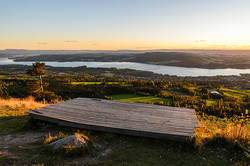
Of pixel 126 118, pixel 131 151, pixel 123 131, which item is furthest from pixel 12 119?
pixel 131 151

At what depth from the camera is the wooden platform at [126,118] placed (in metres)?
6.19

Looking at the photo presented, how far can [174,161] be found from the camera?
4938mm

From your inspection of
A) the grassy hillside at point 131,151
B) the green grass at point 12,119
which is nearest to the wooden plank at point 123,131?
the grassy hillside at point 131,151

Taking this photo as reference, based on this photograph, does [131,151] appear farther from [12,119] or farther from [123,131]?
[12,119]

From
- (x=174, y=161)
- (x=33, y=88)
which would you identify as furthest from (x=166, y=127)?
(x=33, y=88)

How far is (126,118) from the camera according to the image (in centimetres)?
753

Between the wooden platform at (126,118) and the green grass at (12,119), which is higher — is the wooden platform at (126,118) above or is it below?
above

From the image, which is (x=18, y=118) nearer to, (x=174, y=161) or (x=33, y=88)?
(x=33, y=88)

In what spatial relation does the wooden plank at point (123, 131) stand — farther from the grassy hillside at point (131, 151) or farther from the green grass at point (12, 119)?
the green grass at point (12, 119)

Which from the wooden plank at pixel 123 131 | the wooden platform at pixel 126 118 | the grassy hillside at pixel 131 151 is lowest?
the grassy hillside at pixel 131 151

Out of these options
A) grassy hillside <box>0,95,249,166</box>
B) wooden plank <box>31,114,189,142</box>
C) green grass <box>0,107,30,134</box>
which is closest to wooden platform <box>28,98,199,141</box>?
wooden plank <box>31,114,189,142</box>

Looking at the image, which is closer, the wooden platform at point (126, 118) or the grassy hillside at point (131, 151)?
the grassy hillside at point (131, 151)

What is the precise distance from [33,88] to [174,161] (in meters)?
16.3

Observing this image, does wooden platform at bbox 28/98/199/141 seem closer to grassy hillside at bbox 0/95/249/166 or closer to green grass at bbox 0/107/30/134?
grassy hillside at bbox 0/95/249/166
